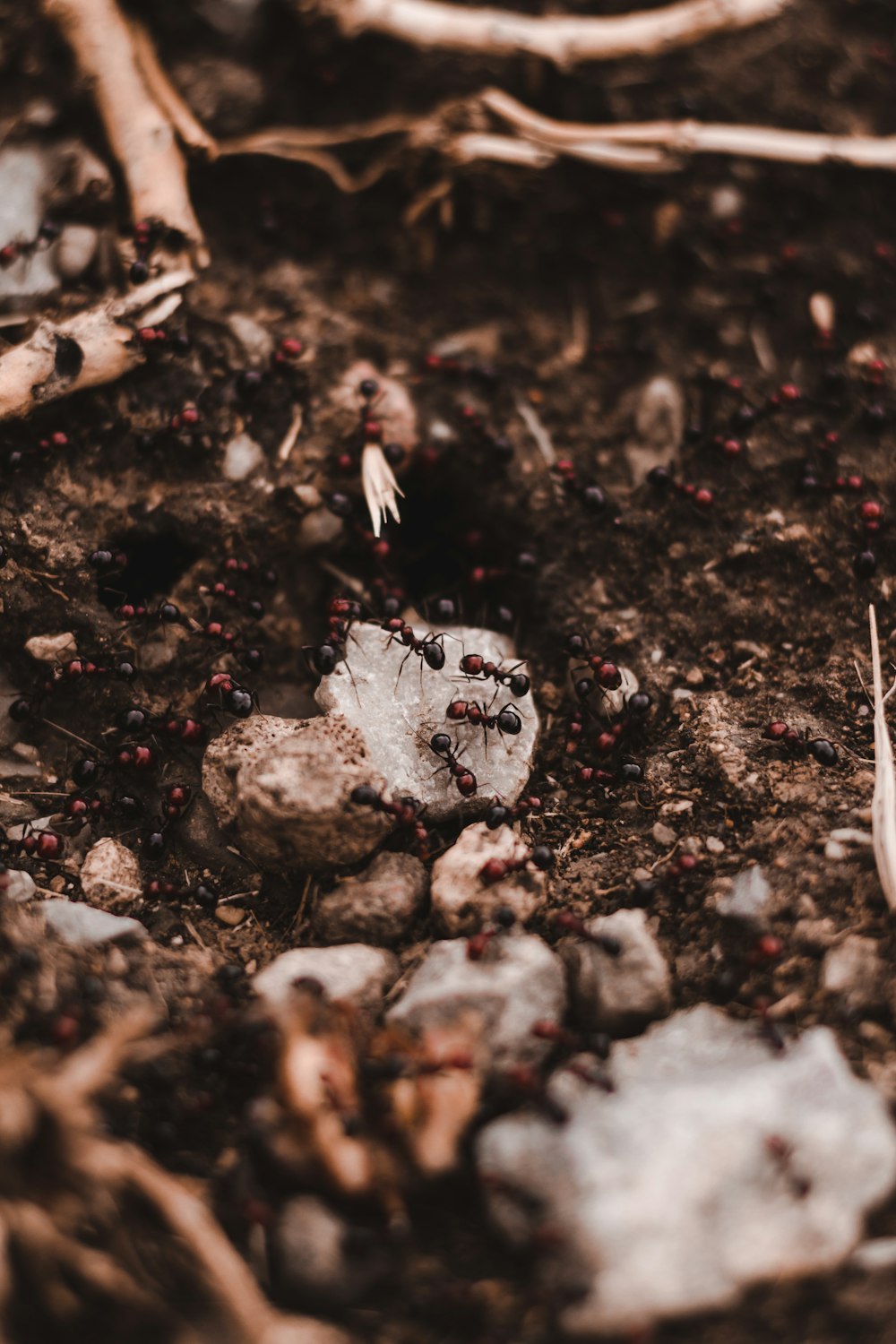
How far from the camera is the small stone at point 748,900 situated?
3459 millimetres

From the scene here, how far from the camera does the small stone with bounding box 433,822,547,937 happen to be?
353cm

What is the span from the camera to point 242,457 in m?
4.45

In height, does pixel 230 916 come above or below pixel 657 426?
below

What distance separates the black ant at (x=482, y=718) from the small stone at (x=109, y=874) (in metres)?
1.43

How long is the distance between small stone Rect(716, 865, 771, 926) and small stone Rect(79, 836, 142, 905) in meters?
2.28

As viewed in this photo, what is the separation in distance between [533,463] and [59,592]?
7.59ft

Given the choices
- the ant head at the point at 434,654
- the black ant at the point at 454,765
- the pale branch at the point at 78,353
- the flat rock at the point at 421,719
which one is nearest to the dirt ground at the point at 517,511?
the pale branch at the point at 78,353

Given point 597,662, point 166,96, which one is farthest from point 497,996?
point 166,96

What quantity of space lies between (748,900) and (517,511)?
2.16 m

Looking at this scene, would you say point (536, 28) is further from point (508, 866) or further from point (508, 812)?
point (508, 866)

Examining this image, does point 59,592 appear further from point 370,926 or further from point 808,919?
point 808,919

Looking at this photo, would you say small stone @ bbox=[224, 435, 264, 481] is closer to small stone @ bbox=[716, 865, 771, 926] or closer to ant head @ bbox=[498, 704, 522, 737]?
ant head @ bbox=[498, 704, 522, 737]

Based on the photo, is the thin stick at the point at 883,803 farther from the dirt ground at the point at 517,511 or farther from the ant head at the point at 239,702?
the ant head at the point at 239,702

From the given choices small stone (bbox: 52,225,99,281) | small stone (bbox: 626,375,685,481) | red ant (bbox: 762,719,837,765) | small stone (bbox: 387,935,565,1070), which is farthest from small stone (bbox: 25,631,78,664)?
red ant (bbox: 762,719,837,765)
